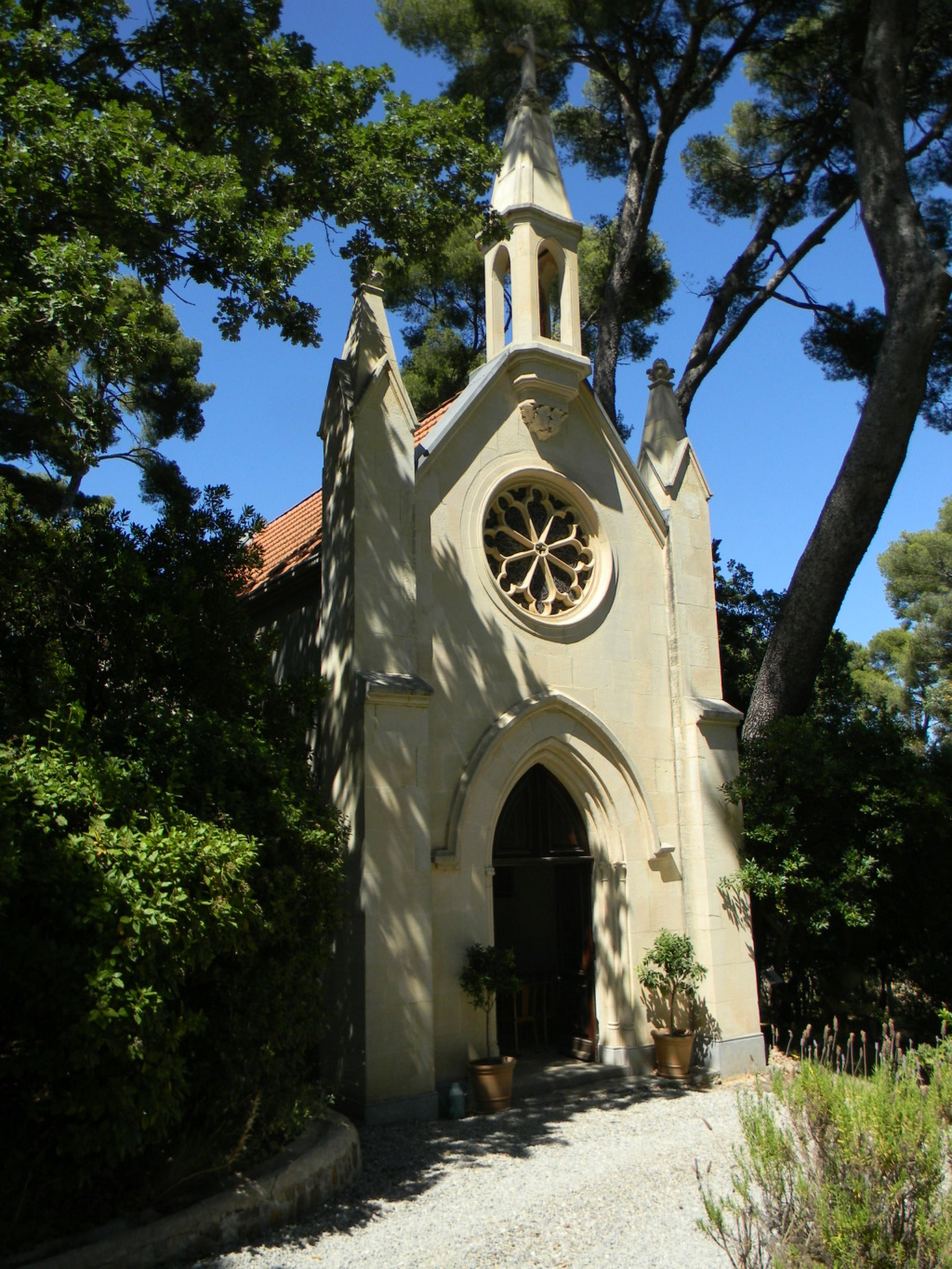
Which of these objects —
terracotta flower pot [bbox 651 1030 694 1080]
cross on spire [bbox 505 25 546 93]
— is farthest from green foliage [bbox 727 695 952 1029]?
cross on spire [bbox 505 25 546 93]

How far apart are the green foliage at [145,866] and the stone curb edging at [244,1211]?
0.33 metres

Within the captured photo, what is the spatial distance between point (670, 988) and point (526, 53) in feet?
41.8

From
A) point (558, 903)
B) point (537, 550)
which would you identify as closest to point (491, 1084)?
point (558, 903)

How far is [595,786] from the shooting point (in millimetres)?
11609

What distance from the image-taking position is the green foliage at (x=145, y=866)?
217 inches

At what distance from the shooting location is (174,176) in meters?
8.71

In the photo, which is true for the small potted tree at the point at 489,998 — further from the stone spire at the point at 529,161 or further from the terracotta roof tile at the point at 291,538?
the stone spire at the point at 529,161

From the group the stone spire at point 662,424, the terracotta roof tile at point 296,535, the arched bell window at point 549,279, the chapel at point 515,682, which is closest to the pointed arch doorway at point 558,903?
the chapel at point 515,682

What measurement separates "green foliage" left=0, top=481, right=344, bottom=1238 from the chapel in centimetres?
159

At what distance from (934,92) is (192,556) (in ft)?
59.0

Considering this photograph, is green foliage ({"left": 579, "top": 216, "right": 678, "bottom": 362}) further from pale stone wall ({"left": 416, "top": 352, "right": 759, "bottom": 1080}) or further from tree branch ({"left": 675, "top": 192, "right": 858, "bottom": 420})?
pale stone wall ({"left": 416, "top": 352, "right": 759, "bottom": 1080})

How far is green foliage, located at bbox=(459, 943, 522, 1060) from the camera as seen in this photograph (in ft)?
32.1

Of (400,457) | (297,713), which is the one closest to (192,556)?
(297,713)

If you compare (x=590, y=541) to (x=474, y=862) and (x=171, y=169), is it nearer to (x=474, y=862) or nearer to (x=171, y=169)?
(x=474, y=862)
